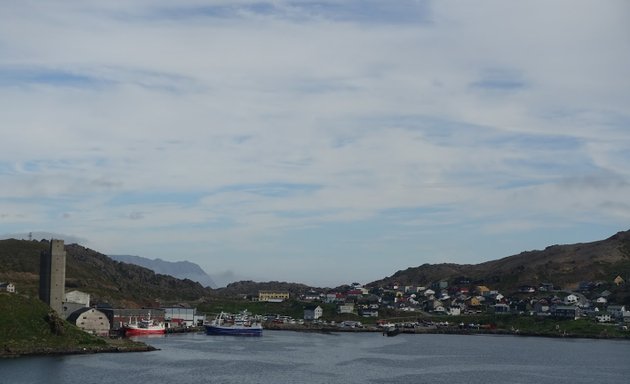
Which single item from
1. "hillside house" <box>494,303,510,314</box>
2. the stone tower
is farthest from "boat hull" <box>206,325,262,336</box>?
"hillside house" <box>494,303,510,314</box>

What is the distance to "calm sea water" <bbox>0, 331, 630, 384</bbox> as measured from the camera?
179ft

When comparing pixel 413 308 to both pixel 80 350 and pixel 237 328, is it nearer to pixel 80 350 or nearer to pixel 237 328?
pixel 237 328

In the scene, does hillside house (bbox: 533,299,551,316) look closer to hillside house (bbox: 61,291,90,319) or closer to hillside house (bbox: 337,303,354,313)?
hillside house (bbox: 337,303,354,313)

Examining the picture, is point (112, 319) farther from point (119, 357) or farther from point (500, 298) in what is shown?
point (500, 298)

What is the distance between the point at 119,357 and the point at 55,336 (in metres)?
5.79

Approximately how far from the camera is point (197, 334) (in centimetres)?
10500

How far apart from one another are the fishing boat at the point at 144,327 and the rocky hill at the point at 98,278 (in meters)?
12.1

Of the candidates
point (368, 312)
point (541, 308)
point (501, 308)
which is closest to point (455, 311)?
point (501, 308)

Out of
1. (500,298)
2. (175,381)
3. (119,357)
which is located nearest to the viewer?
(175,381)

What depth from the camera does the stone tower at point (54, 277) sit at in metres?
78.5

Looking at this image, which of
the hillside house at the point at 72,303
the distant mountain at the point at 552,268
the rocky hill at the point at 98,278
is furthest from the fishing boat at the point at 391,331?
the distant mountain at the point at 552,268

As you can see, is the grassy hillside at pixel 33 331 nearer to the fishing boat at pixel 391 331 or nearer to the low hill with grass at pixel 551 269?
the fishing boat at pixel 391 331

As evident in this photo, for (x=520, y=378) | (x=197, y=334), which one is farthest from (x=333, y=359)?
(x=197, y=334)

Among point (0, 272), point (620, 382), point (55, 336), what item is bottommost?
point (620, 382)
